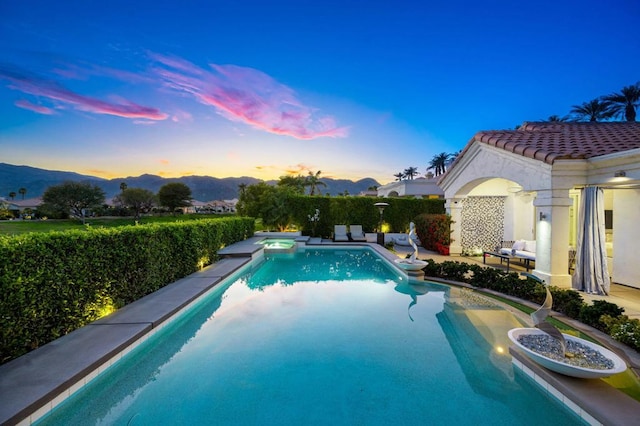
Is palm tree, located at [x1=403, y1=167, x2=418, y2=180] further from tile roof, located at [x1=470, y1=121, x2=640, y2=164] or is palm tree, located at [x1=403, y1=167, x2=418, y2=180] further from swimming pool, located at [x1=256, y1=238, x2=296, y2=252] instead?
tile roof, located at [x1=470, y1=121, x2=640, y2=164]

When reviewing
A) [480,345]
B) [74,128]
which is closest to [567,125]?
[480,345]

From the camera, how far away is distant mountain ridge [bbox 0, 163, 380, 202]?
83688 mm

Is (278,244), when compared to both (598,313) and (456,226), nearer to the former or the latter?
(456,226)

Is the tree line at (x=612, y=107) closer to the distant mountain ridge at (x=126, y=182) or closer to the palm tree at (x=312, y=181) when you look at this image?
the palm tree at (x=312, y=181)

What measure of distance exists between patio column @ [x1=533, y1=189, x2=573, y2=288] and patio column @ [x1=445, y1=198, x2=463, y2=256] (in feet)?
18.2

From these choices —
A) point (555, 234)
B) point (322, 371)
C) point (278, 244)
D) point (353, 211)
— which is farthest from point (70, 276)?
point (353, 211)

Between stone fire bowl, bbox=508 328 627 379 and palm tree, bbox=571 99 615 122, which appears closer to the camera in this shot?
stone fire bowl, bbox=508 328 627 379

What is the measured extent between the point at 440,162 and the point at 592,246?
2650 inches

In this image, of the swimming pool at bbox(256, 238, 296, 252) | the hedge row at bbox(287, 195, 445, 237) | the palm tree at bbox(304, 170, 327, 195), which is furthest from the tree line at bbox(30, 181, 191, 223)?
the swimming pool at bbox(256, 238, 296, 252)

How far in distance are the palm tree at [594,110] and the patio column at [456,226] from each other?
28.2 m

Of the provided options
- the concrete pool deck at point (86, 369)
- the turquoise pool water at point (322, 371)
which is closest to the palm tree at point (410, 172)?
the turquoise pool water at point (322, 371)

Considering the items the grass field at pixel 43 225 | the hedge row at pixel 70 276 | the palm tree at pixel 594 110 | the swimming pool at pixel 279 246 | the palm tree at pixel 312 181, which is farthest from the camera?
the palm tree at pixel 312 181

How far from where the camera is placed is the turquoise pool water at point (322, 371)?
307 cm

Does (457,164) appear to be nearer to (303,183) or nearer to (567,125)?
(567,125)
